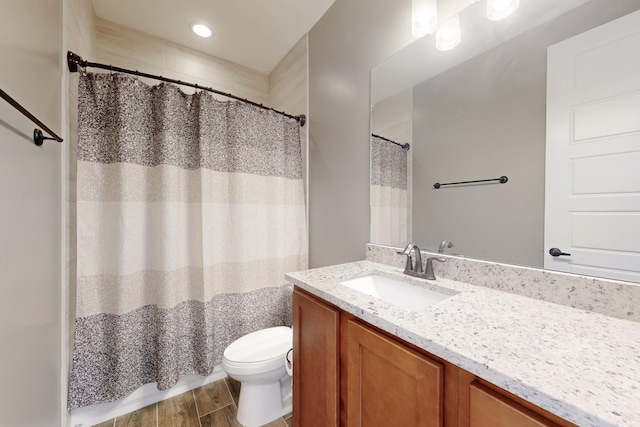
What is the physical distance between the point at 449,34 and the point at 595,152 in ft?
2.50

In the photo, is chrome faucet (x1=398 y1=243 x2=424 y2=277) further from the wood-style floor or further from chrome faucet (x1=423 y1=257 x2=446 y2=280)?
the wood-style floor

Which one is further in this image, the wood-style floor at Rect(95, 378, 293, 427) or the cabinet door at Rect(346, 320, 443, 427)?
the wood-style floor at Rect(95, 378, 293, 427)

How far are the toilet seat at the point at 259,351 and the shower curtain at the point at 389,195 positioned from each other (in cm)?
85

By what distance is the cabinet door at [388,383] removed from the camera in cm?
57

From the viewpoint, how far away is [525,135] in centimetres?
89

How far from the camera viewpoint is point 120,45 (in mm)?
1782

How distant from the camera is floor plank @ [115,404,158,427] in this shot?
4.37 ft

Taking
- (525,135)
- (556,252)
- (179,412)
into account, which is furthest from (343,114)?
(179,412)

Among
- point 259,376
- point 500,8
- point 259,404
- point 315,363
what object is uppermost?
point 500,8

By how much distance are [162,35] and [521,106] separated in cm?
247

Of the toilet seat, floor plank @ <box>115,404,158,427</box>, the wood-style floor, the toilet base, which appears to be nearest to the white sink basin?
the toilet seat

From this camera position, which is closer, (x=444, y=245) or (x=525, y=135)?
(x=525, y=135)

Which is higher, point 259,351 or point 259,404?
point 259,351

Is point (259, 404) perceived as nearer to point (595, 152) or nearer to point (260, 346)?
point (260, 346)
